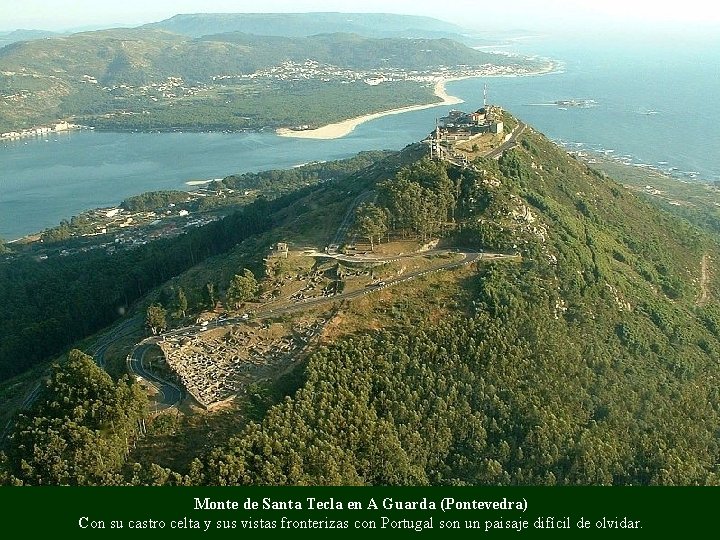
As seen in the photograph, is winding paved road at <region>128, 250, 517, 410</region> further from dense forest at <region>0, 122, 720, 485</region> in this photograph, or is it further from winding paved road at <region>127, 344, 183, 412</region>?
dense forest at <region>0, 122, 720, 485</region>

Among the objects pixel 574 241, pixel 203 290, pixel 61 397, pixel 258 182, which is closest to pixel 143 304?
pixel 203 290

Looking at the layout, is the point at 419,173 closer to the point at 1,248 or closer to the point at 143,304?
the point at 143,304

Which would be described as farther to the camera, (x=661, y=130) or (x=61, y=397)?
(x=661, y=130)

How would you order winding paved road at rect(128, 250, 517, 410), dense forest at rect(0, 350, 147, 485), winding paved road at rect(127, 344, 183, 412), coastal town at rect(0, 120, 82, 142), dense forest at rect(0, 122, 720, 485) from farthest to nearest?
coastal town at rect(0, 120, 82, 142) → winding paved road at rect(128, 250, 517, 410) → winding paved road at rect(127, 344, 183, 412) → dense forest at rect(0, 122, 720, 485) → dense forest at rect(0, 350, 147, 485)

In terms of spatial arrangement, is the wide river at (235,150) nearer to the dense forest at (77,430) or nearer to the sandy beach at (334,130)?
the sandy beach at (334,130)

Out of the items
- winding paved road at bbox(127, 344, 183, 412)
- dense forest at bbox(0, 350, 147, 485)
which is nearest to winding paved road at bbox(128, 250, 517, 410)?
winding paved road at bbox(127, 344, 183, 412)

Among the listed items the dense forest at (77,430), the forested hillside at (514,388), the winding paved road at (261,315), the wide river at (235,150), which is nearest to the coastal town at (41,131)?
the wide river at (235,150)
